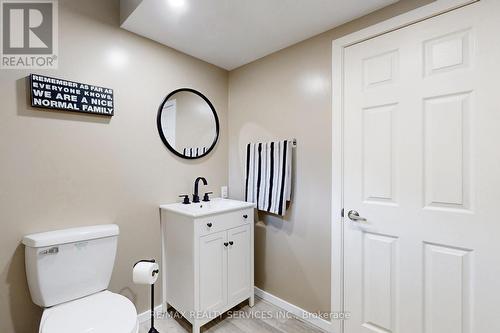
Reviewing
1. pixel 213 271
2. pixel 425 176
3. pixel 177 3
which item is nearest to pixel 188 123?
pixel 177 3

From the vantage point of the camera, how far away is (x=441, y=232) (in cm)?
130

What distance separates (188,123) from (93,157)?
32.8 inches

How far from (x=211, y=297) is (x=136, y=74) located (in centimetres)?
182

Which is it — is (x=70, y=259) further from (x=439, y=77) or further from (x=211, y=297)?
→ (x=439, y=77)

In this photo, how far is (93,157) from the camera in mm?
1616

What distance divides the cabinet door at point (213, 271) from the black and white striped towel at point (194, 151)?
797 millimetres

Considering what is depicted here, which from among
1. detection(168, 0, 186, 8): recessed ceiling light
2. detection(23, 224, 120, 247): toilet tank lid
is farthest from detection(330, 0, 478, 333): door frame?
detection(23, 224, 120, 247): toilet tank lid

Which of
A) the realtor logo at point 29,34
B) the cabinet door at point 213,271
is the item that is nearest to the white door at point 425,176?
the cabinet door at point 213,271

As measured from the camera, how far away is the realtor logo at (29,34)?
135 cm

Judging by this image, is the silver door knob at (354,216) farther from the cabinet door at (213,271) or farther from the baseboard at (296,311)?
the cabinet door at (213,271)

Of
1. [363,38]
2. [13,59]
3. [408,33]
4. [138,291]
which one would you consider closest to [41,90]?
[13,59]

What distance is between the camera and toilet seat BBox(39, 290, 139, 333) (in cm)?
107

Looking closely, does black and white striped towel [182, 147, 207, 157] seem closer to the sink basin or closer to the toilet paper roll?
the sink basin

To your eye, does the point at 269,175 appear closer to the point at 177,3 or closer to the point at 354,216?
the point at 354,216
